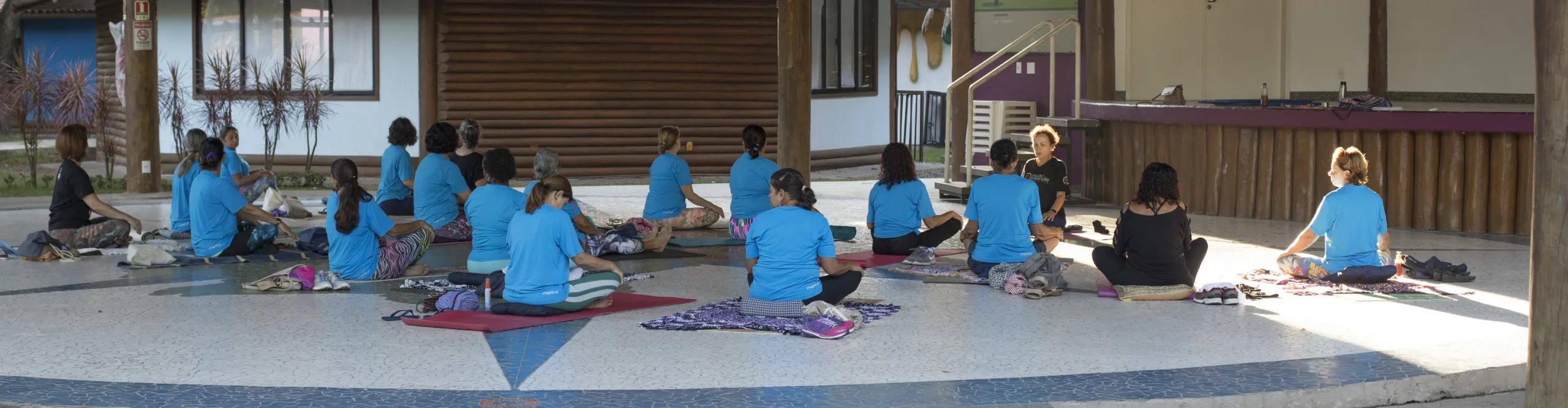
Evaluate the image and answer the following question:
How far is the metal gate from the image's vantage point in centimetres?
2664

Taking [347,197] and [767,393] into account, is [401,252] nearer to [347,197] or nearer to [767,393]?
[347,197]

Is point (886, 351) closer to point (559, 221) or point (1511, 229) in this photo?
point (559, 221)

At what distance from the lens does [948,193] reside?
51.5 ft

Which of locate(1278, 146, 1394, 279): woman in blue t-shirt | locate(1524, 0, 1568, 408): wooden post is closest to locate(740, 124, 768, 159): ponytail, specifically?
locate(1278, 146, 1394, 279): woman in blue t-shirt

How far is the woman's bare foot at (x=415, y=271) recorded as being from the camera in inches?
376

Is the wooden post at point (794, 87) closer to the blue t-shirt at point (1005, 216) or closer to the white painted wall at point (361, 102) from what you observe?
the blue t-shirt at point (1005, 216)

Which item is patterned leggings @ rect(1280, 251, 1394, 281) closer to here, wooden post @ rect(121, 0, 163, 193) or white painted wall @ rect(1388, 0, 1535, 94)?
white painted wall @ rect(1388, 0, 1535, 94)

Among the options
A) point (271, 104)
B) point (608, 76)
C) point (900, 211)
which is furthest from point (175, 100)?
point (900, 211)

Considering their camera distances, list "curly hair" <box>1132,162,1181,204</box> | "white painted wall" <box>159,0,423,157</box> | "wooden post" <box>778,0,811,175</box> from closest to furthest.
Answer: "curly hair" <box>1132,162,1181,204</box>, "wooden post" <box>778,0,811,175</box>, "white painted wall" <box>159,0,423,157</box>

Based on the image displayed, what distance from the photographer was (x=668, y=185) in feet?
39.3

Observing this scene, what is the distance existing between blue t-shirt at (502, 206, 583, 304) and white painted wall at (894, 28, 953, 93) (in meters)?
25.7

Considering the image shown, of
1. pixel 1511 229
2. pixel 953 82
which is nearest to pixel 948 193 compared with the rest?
pixel 953 82

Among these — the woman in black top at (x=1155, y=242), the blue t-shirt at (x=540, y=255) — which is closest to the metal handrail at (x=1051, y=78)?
the woman in black top at (x=1155, y=242)

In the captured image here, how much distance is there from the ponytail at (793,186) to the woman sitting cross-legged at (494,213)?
214cm
